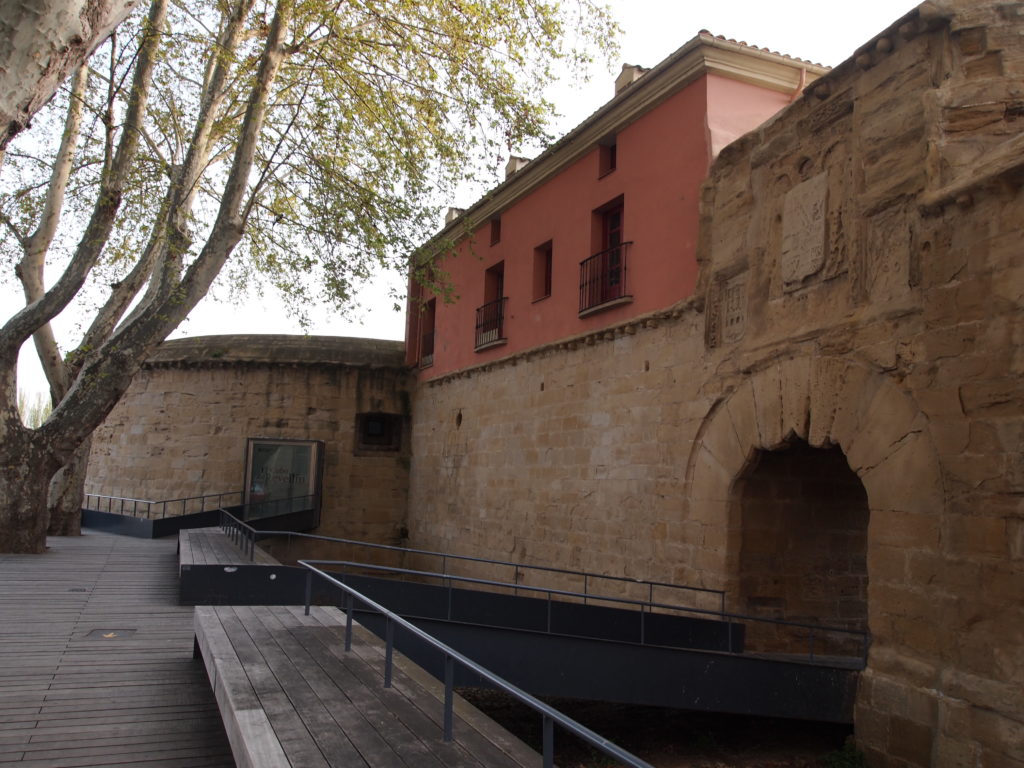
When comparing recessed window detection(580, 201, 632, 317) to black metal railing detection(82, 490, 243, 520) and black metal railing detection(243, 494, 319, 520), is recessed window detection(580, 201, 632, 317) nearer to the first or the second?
black metal railing detection(243, 494, 319, 520)

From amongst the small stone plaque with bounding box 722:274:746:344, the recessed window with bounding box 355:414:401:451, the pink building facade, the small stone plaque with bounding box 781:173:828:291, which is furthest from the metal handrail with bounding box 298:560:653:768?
the recessed window with bounding box 355:414:401:451

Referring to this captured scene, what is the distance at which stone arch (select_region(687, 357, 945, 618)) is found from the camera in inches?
255

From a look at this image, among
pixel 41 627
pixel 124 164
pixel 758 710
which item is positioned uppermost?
pixel 124 164

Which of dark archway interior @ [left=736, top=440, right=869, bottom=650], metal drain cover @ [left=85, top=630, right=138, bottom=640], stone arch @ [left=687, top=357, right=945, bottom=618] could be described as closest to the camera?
stone arch @ [left=687, top=357, right=945, bottom=618]

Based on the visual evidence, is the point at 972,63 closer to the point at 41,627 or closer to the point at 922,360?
the point at 922,360

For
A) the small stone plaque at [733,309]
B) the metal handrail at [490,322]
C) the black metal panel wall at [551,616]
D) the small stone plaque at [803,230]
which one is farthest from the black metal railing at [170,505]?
the small stone plaque at [803,230]

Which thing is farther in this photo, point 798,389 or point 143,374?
point 143,374

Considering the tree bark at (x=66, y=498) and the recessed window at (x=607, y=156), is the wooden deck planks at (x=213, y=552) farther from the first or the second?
the recessed window at (x=607, y=156)

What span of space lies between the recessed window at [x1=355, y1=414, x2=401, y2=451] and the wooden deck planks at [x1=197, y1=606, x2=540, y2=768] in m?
13.6

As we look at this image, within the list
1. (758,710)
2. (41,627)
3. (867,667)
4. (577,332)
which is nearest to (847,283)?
(867,667)

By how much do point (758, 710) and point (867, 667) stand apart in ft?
3.77

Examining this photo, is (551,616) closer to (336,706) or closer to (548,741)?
(336,706)

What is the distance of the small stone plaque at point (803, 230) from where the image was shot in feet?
25.5

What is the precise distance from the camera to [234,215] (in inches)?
452
